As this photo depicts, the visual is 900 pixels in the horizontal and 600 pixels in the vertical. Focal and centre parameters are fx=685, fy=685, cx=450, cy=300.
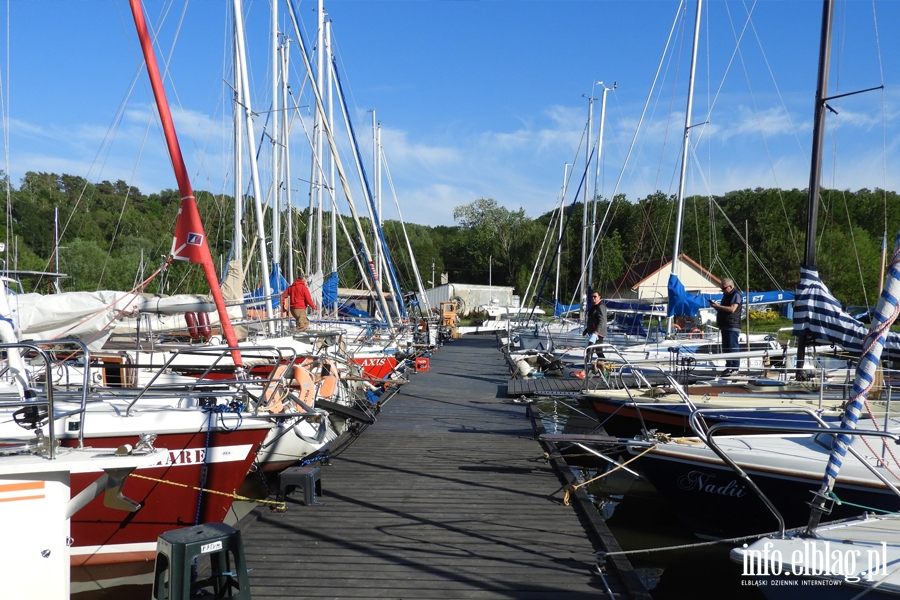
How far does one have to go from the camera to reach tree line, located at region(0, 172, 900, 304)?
3469 centimetres

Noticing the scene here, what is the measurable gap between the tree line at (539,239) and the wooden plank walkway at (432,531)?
15371 mm

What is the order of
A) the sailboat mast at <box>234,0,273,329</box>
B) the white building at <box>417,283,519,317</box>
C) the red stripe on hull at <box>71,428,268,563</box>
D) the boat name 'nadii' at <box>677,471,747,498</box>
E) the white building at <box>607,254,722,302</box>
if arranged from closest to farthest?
the red stripe on hull at <box>71,428,268,563</box> < the boat name 'nadii' at <box>677,471,747,498</box> < the sailboat mast at <box>234,0,273,329</box> < the white building at <box>607,254,722,302</box> < the white building at <box>417,283,519,317</box>

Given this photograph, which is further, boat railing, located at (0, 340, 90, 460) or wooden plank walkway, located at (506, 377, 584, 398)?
wooden plank walkway, located at (506, 377, 584, 398)

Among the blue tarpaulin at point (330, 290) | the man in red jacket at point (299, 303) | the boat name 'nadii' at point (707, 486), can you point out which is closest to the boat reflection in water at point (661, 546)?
the boat name 'nadii' at point (707, 486)

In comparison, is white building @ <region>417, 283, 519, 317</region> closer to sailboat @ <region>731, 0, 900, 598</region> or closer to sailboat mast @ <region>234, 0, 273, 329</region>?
sailboat mast @ <region>234, 0, 273, 329</region>

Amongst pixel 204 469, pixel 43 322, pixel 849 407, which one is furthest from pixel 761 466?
pixel 43 322

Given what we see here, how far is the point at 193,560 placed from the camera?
4.48m

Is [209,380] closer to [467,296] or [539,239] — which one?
[467,296]

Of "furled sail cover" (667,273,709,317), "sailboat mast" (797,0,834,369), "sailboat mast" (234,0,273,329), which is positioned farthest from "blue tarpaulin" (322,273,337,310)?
"sailboat mast" (797,0,834,369)

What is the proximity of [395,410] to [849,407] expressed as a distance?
9423mm

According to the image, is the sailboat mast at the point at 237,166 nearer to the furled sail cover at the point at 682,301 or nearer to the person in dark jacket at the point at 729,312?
the person in dark jacket at the point at 729,312

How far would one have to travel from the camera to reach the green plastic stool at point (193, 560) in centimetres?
430

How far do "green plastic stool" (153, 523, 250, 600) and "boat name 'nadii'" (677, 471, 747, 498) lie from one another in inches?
191

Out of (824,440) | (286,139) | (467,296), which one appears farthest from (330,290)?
(467,296)
